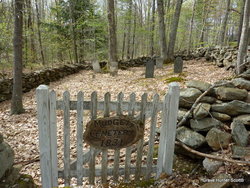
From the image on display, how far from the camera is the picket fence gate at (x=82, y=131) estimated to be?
2078 mm

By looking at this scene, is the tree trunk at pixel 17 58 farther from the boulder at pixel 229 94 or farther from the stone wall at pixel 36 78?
the boulder at pixel 229 94

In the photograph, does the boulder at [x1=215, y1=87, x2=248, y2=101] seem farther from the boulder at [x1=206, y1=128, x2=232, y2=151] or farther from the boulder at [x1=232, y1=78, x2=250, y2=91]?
the boulder at [x1=206, y1=128, x2=232, y2=151]

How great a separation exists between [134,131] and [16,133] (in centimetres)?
364

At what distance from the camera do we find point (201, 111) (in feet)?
9.45

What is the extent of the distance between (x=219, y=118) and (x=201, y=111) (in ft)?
1.19

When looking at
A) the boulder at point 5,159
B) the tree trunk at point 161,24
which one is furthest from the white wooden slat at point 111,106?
the tree trunk at point 161,24

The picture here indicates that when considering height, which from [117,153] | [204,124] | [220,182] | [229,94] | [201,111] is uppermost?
[229,94]

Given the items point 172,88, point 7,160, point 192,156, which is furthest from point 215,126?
point 7,160

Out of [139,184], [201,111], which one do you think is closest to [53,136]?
[139,184]

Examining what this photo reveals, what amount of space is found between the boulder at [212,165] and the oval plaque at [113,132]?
1068 millimetres

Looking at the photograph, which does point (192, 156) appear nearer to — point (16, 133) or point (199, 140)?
point (199, 140)

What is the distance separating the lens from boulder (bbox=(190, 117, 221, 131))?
2806 millimetres

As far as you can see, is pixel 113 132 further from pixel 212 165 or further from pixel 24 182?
pixel 212 165

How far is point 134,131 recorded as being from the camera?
230 centimetres
